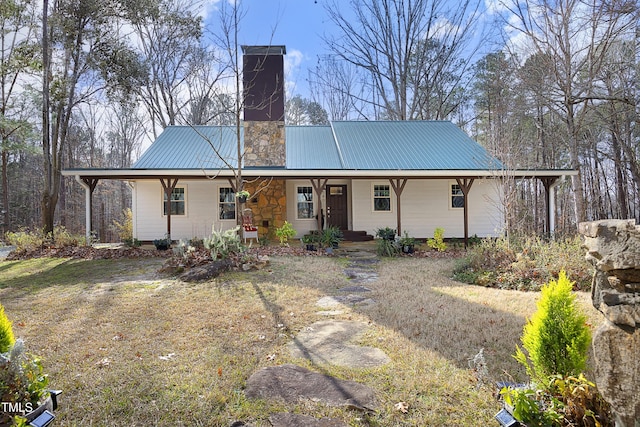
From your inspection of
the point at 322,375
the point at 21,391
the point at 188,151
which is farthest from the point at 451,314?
the point at 188,151

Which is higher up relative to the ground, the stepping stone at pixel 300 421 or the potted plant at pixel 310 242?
the potted plant at pixel 310 242

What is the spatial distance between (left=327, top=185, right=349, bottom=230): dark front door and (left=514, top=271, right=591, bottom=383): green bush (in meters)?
11.6

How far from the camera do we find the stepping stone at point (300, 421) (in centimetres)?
239

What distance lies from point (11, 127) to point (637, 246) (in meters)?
19.3

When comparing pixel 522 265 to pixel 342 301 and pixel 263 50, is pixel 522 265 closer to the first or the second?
pixel 342 301

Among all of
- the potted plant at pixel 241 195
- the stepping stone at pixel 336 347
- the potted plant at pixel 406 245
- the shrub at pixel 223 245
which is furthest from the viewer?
the potted plant at pixel 406 245

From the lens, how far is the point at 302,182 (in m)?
13.8

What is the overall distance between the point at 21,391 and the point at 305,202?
11.9 meters

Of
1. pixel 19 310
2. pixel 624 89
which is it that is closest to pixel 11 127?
pixel 19 310

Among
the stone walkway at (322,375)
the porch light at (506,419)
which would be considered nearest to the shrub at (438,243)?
the stone walkway at (322,375)

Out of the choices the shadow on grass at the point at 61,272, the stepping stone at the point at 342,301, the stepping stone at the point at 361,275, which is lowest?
the stepping stone at the point at 342,301

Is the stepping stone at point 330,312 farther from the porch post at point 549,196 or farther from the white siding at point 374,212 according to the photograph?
the porch post at point 549,196

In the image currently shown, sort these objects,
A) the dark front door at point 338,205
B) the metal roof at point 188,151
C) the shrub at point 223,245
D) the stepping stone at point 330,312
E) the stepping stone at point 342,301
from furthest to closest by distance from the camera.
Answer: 1. the dark front door at point 338,205
2. the metal roof at point 188,151
3. the shrub at point 223,245
4. the stepping stone at point 342,301
5. the stepping stone at point 330,312

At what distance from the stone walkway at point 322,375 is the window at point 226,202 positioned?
29.5 feet
